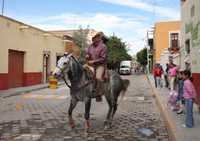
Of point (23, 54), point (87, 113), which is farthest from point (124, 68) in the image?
point (87, 113)

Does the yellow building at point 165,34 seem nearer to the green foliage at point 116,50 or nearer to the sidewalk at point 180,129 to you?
the green foliage at point 116,50

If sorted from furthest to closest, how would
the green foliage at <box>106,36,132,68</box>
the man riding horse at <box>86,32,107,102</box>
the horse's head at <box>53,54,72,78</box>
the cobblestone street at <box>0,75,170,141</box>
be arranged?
the green foliage at <box>106,36,132,68</box>, the man riding horse at <box>86,32,107,102</box>, the horse's head at <box>53,54,72,78</box>, the cobblestone street at <box>0,75,170,141</box>

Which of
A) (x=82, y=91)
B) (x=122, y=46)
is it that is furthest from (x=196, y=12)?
(x=122, y=46)

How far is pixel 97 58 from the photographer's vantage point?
10.8 m

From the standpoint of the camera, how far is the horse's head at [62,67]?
1005 centimetres

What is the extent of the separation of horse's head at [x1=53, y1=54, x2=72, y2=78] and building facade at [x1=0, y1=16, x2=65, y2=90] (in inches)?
705

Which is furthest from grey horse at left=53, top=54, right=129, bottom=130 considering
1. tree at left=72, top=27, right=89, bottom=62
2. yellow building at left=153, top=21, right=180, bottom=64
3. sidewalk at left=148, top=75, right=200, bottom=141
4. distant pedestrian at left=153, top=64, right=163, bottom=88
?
yellow building at left=153, top=21, right=180, bottom=64

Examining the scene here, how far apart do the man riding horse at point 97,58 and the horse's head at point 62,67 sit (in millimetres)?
760

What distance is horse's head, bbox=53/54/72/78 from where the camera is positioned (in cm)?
1005

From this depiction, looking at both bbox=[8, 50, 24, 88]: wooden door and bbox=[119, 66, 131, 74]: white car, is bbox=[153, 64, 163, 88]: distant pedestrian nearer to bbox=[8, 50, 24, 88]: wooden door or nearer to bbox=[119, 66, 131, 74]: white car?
bbox=[8, 50, 24, 88]: wooden door

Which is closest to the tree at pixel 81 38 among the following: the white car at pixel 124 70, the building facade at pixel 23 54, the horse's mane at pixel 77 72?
the building facade at pixel 23 54

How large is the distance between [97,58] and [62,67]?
3.57ft

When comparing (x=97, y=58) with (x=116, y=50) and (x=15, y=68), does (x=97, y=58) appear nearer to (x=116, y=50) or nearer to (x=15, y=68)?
(x=15, y=68)

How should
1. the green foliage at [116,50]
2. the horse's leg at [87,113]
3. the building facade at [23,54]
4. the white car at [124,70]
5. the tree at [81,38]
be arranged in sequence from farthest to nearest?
1. the green foliage at [116,50]
2. the white car at [124,70]
3. the tree at [81,38]
4. the building facade at [23,54]
5. the horse's leg at [87,113]
